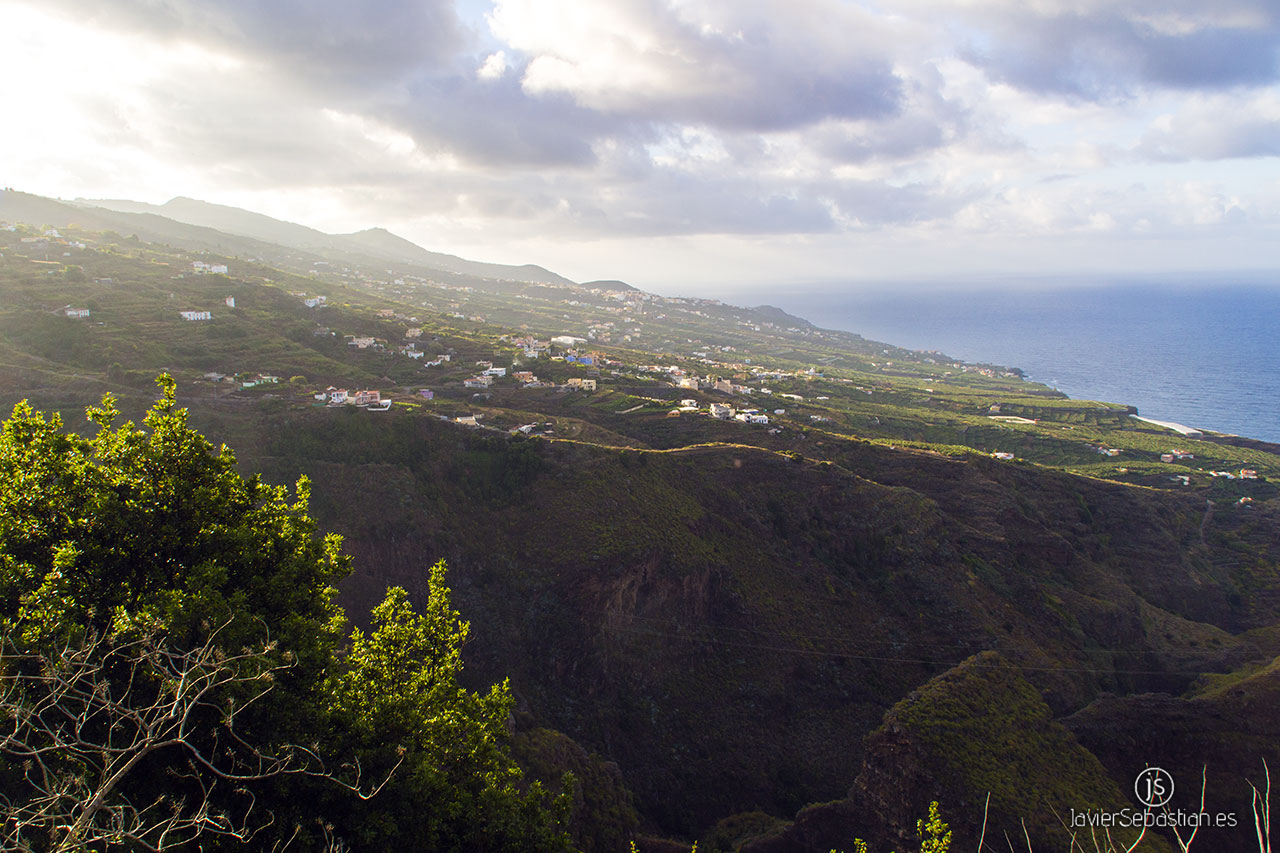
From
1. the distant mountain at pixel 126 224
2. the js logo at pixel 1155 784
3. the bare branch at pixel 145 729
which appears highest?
the distant mountain at pixel 126 224

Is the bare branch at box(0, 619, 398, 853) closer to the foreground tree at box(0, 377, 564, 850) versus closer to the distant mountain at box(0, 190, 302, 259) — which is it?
the foreground tree at box(0, 377, 564, 850)

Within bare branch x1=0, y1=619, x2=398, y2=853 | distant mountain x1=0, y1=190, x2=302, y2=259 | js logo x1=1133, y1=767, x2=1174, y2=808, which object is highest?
distant mountain x1=0, y1=190, x2=302, y2=259

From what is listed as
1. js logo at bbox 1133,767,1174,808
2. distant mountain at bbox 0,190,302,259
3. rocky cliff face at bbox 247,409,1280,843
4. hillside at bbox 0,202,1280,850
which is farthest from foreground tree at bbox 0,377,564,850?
distant mountain at bbox 0,190,302,259

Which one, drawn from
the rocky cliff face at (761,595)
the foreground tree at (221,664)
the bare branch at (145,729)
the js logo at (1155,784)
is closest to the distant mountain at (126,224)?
the rocky cliff face at (761,595)

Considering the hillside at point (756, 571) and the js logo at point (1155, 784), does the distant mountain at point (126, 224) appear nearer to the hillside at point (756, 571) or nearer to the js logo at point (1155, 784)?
the hillside at point (756, 571)

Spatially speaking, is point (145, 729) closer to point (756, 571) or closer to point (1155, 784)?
point (1155, 784)

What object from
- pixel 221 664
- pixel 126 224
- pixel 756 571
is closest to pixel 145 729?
pixel 221 664

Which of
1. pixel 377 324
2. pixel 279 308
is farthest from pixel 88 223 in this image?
pixel 377 324
